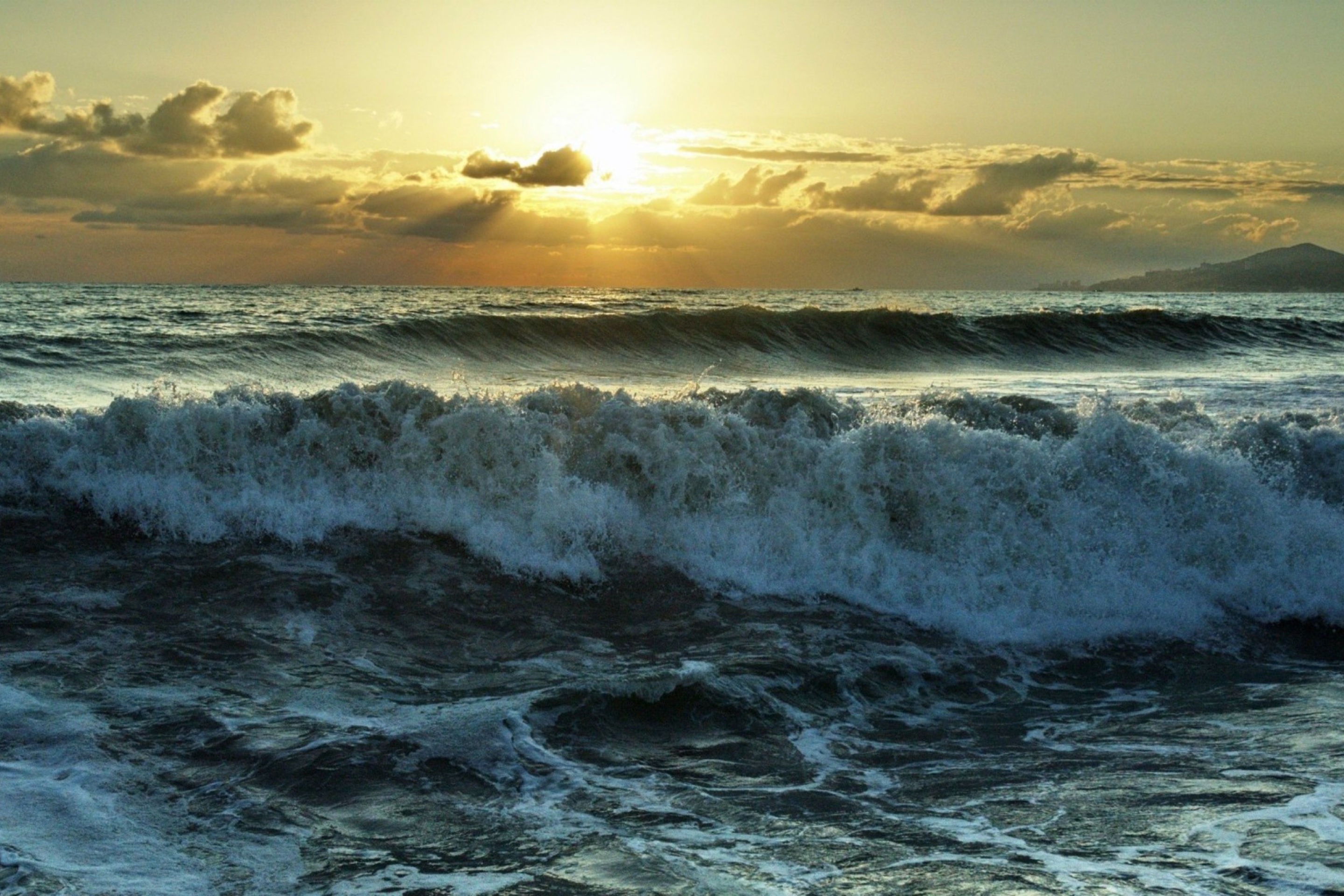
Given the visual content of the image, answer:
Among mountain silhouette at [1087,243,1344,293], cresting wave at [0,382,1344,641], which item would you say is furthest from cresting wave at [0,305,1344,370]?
mountain silhouette at [1087,243,1344,293]

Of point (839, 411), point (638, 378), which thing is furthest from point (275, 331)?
point (839, 411)

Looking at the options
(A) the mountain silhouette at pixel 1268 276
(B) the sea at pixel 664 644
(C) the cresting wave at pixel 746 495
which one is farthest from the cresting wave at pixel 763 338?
(A) the mountain silhouette at pixel 1268 276

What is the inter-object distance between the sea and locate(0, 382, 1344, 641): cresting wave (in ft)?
0.14

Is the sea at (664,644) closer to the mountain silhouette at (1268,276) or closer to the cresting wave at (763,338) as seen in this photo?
the cresting wave at (763,338)

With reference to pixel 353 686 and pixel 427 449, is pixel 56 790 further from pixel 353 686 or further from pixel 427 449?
pixel 427 449

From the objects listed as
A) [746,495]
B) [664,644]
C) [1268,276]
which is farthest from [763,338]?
[1268,276]

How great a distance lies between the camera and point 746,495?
1029 cm

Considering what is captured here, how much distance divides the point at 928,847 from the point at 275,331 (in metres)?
21.5

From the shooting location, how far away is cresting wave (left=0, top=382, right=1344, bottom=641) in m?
9.41

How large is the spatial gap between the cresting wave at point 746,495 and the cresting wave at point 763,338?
34.0 ft

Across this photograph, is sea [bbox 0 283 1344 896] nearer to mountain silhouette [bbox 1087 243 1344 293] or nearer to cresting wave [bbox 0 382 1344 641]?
cresting wave [bbox 0 382 1344 641]

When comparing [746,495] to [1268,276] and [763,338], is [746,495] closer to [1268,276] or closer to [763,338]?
[763,338]

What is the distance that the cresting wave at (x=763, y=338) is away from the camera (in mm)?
21156

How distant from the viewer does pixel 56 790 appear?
4.73 meters
